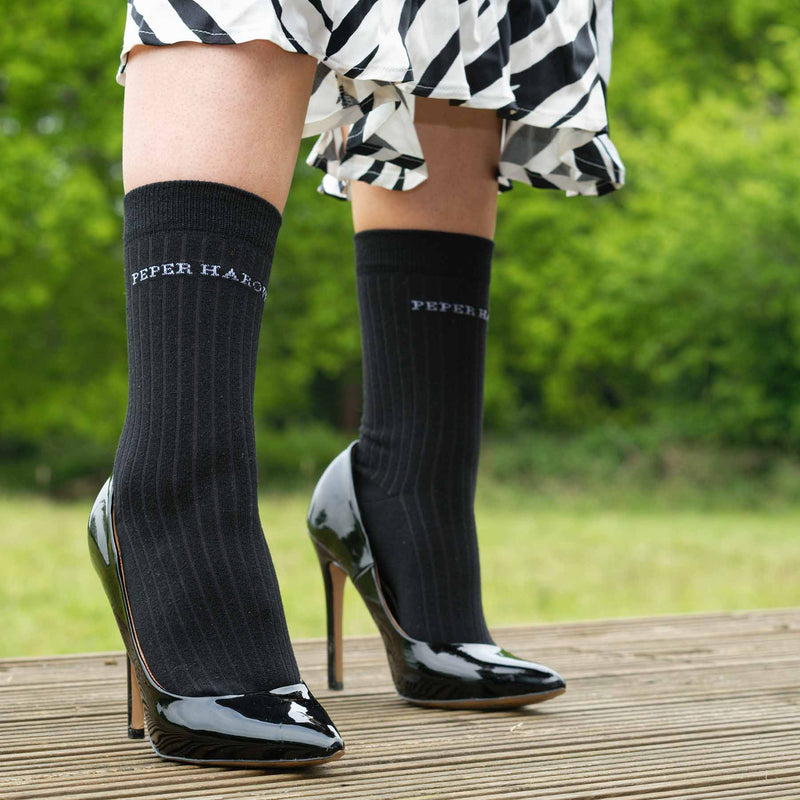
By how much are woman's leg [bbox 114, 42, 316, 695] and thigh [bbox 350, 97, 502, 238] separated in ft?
1.18

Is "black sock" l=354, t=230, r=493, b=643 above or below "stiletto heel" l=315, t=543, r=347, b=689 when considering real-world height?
above

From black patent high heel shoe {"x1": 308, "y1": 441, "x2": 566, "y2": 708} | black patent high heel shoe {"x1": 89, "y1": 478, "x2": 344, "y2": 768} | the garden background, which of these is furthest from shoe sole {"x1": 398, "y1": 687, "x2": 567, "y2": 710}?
the garden background

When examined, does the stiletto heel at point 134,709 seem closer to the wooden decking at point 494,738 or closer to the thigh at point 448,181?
the wooden decking at point 494,738

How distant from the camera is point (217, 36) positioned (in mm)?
953

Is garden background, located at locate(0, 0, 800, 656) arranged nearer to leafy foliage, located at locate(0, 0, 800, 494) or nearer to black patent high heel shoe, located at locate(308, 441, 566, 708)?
leafy foliage, located at locate(0, 0, 800, 494)

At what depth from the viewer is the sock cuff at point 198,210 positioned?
97 cm

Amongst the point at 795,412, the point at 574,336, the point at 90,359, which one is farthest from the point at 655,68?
the point at 90,359

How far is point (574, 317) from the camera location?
14.3 meters

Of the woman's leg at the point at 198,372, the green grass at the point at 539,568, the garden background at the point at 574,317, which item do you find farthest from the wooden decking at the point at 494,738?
the garden background at the point at 574,317

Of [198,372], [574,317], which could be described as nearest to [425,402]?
[198,372]

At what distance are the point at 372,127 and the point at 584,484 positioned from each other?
11.3 m

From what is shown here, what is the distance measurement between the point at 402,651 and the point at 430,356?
1.14 ft

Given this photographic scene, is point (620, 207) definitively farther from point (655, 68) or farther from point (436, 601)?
point (436, 601)

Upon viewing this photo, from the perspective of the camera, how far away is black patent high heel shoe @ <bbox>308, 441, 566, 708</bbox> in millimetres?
1164
